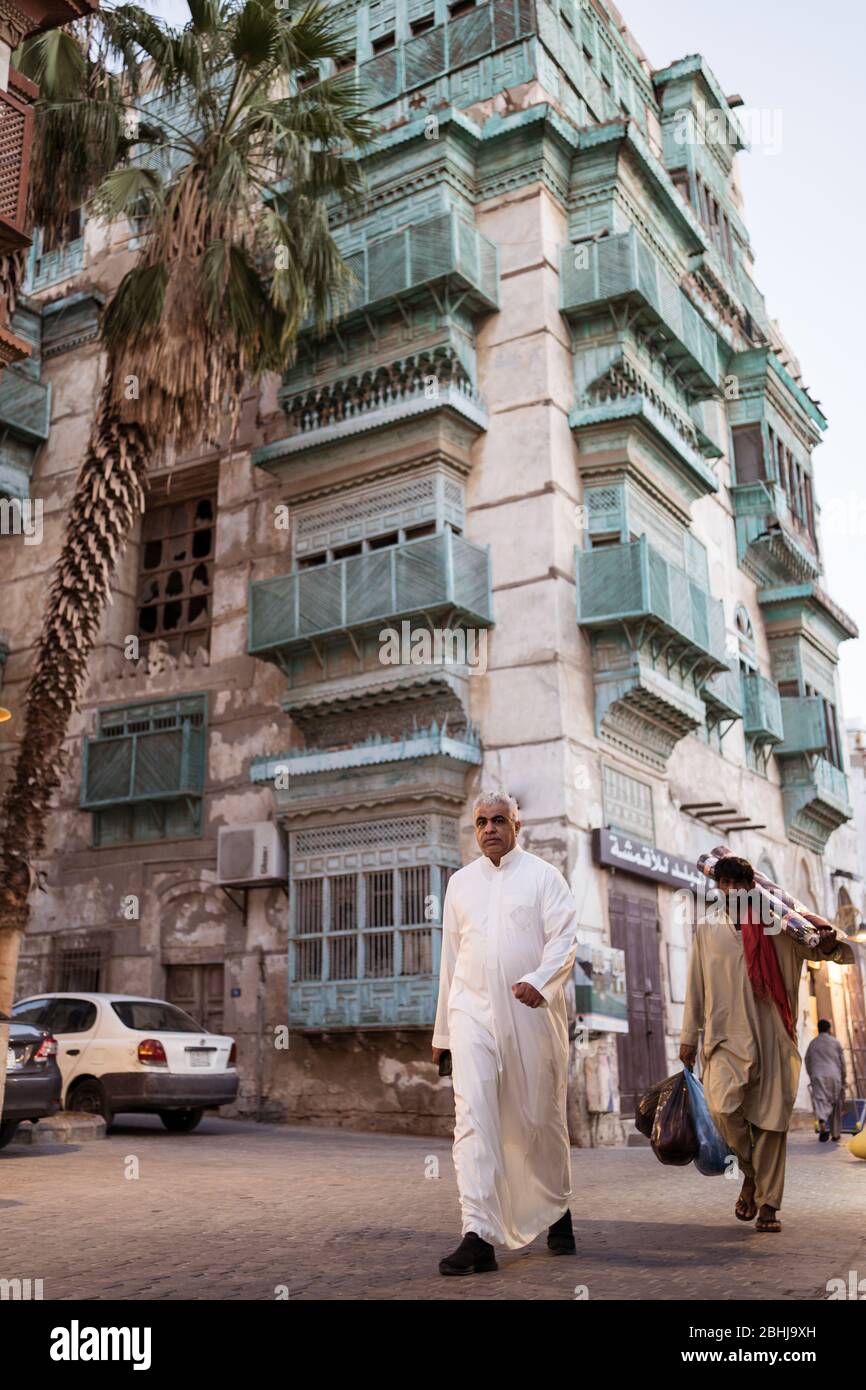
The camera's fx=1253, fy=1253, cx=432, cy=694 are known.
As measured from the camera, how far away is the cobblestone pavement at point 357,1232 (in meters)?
4.94

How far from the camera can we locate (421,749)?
16375 mm

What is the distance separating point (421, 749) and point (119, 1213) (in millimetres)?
9503

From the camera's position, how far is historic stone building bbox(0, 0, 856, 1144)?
1672cm

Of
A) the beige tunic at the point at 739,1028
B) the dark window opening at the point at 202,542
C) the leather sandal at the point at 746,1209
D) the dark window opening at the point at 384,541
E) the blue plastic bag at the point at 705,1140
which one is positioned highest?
the dark window opening at the point at 202,542

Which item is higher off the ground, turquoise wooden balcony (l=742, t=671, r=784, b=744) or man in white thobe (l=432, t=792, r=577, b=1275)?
turquoise wooden balcony (l=742, t=671, r=784, b=744)

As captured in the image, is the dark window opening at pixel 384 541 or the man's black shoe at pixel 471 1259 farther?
the dark window opening at pixel 384 541

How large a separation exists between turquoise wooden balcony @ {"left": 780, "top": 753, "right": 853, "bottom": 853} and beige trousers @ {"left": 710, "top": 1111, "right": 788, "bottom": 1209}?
18.3 m

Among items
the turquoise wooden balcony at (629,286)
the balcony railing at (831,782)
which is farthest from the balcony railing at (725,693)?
the turquoise wooden balcony at (629,286)

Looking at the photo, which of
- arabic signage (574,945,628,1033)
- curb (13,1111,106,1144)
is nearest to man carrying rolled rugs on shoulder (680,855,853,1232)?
curb (13,1111,106,1144)

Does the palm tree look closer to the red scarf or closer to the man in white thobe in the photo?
the man in white thobe

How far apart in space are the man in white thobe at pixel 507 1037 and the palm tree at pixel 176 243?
8812 millimetres

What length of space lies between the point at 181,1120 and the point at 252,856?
13.6 ft

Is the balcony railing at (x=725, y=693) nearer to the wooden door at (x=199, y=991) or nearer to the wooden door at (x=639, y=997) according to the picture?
the wooden door at (x=639, y=997)
